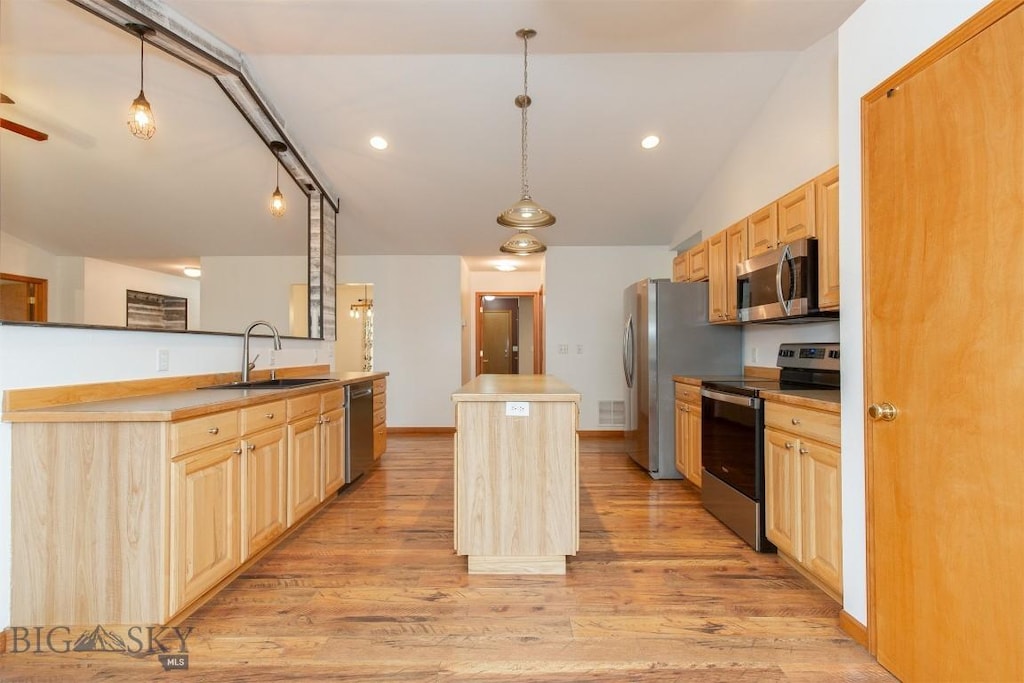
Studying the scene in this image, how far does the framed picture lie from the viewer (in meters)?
2.33

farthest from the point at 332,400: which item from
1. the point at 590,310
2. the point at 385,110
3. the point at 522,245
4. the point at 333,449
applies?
the point at 590,310

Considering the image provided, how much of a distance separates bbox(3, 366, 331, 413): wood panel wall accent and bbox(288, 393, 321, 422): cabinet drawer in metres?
0.55

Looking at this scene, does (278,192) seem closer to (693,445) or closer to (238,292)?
(238,292)

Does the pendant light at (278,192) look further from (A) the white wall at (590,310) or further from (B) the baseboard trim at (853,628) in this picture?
(B) the baseboard trim at (853,628)

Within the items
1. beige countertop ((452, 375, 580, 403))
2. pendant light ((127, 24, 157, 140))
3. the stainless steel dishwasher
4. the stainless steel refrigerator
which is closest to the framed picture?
pendant light ((127, 24, 157, 140))

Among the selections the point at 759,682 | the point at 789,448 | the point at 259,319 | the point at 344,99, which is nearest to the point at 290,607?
the point at 759,682

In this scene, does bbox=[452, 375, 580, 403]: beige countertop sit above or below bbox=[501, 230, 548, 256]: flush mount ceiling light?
below

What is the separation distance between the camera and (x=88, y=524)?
1751 mm

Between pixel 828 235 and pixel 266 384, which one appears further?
pixel 266 384

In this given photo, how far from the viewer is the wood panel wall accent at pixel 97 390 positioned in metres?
1.77

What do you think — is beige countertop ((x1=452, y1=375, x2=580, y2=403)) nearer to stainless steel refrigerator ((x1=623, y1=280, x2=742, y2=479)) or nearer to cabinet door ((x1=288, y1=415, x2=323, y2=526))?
cabinet door ((x1=288, y1=415, x2=323, y2=526))

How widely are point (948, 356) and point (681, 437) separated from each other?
2539 millimetres

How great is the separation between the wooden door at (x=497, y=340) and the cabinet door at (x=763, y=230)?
22.1 ft

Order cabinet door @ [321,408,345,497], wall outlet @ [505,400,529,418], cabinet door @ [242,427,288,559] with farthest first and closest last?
cabinet door @ [321,408,345,497]
wall outlet @ [505,400,529,418]
cabinet door @ [242,427,288,559]
